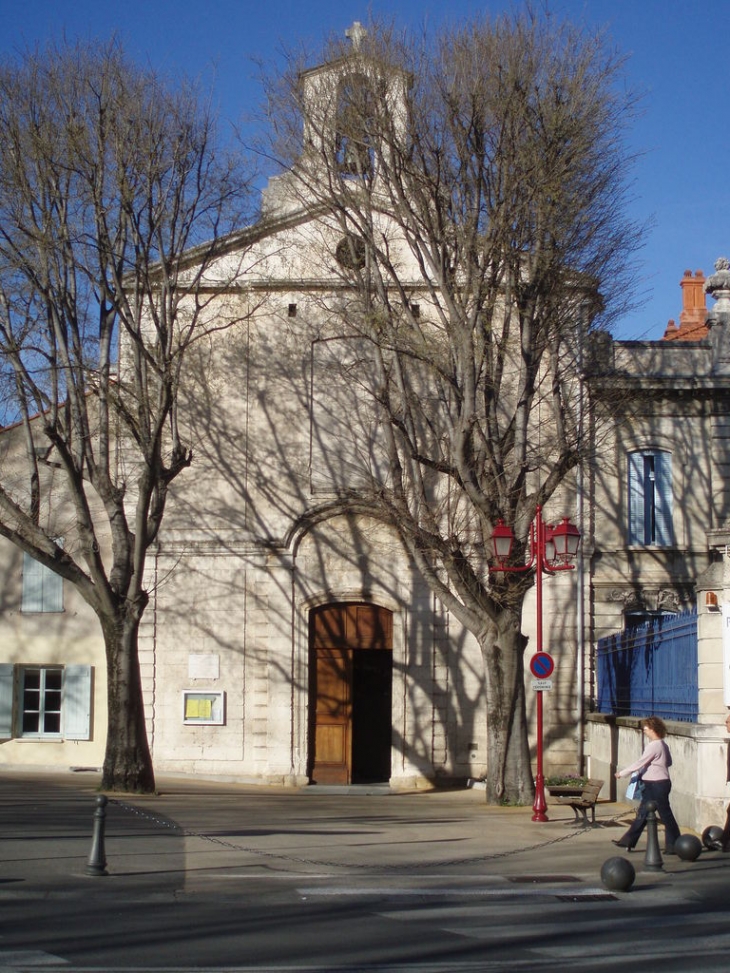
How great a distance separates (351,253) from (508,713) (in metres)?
7.42

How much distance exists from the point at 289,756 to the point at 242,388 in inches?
283

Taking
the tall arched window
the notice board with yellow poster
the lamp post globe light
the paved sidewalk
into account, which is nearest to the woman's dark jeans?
the paved sidewalk

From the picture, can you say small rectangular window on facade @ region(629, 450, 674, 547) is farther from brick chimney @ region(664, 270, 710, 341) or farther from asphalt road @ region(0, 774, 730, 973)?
brick chimney @ region(664, 270, 710, 341)

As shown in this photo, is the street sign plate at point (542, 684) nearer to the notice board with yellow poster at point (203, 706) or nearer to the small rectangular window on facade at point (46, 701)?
the notice board with yellow poster at point (203, 706)

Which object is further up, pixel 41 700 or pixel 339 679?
pixel 339 679

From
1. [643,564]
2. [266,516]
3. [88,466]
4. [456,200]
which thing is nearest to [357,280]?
[456,200]

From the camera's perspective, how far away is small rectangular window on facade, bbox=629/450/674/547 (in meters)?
23.0

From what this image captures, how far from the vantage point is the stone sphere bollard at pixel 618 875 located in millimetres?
10375

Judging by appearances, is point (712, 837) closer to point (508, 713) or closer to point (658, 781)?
point (658, 781)

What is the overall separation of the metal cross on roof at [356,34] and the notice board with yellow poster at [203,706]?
12.0m

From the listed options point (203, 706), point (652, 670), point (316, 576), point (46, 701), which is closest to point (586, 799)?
point (652, 670)

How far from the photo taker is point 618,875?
408 inches

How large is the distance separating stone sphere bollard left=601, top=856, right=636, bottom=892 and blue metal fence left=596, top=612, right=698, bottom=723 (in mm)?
5007

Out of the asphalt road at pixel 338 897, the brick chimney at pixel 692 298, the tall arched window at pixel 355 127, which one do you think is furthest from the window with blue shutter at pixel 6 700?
the brick chimney at pixel 692 298
